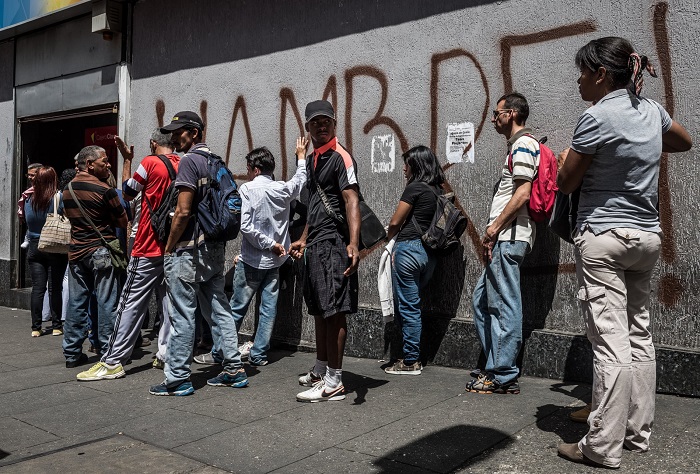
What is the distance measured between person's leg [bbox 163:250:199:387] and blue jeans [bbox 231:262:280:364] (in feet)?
3.61

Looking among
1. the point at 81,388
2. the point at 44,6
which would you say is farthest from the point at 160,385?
the point at 44,6

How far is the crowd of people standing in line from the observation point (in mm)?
3533

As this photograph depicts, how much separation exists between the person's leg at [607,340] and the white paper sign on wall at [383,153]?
2.95 meters

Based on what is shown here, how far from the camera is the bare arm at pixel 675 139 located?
3.82 meters

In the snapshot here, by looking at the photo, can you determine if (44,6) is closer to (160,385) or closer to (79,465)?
(160,385)

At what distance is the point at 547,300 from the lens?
17.9 feet

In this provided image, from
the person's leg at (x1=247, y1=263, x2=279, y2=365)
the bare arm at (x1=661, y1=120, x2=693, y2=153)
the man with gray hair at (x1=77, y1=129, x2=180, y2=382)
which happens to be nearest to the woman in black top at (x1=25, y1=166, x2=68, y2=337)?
the man with gray hair at (x1=77, y1=129, x2=180, y2=382)

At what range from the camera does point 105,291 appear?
642 centimetres

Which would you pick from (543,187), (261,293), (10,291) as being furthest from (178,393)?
(10,291)

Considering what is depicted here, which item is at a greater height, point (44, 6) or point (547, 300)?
point (44, 6)

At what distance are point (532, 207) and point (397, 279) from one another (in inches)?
51.5

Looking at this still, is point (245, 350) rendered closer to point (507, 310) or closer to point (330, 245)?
point (330, 245)

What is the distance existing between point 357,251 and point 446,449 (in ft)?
4.67

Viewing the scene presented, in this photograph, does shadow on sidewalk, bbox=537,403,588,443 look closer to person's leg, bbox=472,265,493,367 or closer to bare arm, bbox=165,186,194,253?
person's leg, bbox=472,265,493,367
